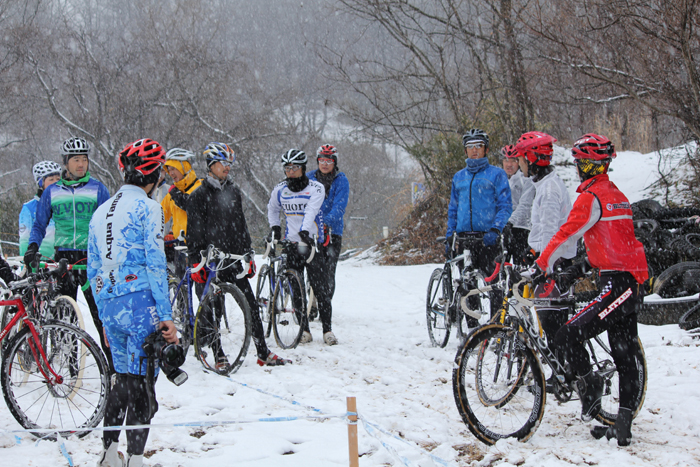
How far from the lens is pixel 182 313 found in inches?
227

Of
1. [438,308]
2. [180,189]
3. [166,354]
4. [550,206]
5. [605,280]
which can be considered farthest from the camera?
[438,308]

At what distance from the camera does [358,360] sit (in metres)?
→ 5.96

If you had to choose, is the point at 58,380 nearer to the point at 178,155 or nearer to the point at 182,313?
the point at 182,313

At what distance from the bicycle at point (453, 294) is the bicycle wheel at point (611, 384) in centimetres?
186

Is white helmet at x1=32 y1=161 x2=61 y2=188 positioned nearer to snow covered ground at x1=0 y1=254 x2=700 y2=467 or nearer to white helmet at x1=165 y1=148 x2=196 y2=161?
white helmet at x1=165 y1=148 x2=196 y2=161

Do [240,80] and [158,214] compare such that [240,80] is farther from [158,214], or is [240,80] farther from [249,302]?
[158,214]

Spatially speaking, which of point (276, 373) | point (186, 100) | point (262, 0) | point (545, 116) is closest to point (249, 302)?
point (276, 373)

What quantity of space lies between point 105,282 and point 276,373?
103 inches

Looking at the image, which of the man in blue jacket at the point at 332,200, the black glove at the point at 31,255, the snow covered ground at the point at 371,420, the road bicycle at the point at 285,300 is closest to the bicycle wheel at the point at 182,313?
the snow covered ground at the point at 371,420

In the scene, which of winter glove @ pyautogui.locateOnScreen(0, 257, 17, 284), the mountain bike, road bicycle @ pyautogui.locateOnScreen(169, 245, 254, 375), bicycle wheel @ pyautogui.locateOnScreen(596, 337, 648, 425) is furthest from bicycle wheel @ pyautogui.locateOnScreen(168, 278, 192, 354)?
bicycle wheel @ pyautogui.locateOnScreen(596, 337, 648, 425)

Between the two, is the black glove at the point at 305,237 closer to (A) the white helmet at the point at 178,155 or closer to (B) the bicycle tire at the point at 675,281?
(A) the white helmet at the point at 178,155

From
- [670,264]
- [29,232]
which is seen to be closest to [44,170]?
[29,232]

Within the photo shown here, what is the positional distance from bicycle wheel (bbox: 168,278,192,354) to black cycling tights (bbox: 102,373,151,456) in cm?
→ 230

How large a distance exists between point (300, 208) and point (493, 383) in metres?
3.24
